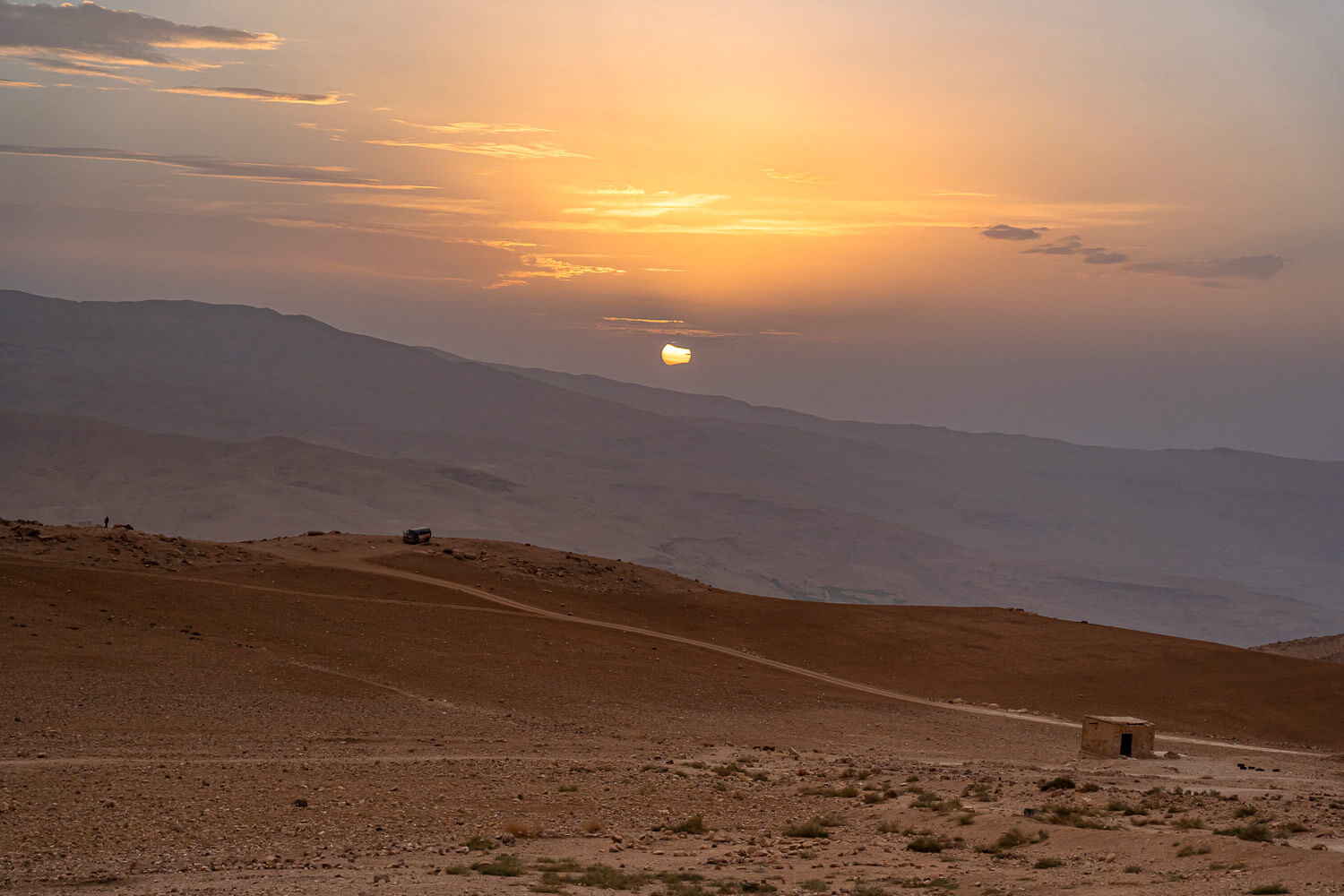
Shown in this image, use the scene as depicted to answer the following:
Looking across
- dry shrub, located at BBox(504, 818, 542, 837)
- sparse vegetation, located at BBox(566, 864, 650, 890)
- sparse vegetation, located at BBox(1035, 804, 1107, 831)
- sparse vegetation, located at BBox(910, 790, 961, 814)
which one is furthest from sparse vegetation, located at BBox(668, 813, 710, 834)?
sparse vegetation, located at BBox(1035, 804, 1107, 831)

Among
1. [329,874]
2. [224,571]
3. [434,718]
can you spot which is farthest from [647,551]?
[329,874]

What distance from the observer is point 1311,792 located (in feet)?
71.9

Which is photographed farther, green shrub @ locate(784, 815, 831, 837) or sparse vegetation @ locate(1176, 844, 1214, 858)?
green shrub @ locate(784, 815, 831, 837)

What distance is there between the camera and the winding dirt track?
34500 millimetres

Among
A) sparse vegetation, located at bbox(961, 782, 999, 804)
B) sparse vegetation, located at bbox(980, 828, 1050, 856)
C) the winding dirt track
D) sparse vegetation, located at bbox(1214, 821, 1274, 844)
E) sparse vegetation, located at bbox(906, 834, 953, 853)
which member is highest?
sparse vegetation, located at bbox(1214, 821, 1274, 844)

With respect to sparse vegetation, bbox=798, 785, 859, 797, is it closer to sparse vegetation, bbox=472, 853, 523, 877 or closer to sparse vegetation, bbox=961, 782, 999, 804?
sparse vegetation, bbox=961, 782, 999, 804

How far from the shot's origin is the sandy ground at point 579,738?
15.0m

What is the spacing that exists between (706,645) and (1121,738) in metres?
16.6

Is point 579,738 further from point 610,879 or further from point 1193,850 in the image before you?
point 1193,850

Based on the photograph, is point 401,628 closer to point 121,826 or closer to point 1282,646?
point 121,826

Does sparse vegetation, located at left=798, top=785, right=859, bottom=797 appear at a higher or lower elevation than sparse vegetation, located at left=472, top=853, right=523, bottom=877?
lower

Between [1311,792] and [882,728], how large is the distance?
1137 centimetres

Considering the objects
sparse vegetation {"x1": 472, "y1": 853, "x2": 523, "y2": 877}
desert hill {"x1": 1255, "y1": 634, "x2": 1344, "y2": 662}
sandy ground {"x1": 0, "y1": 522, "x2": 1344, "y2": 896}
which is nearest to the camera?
sparse vegetation {"x1": 472, "y1": 853, "x2": 523, "y2": 877}

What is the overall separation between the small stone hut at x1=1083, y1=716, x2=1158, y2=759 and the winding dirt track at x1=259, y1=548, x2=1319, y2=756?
15.8ft
